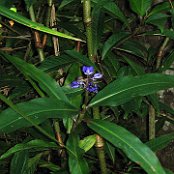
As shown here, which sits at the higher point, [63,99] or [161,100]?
[63,99]

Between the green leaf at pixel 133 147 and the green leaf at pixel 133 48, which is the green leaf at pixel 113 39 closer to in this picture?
the green leaf at pixel 133 48

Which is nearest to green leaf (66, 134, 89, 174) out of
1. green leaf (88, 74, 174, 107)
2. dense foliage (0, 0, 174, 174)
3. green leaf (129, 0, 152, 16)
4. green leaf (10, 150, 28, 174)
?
dense foliage (0, 0, 174, 174)

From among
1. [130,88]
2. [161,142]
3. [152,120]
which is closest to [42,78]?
[130,88]

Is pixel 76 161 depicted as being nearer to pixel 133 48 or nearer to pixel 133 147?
pixel 133 147

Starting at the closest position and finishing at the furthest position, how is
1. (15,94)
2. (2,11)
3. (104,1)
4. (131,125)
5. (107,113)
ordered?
1. (2,11)
2. (104,1)
3. (15,94)
4. (107,113)
5. (131,125)

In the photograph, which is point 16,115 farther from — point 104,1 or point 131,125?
point 131,125

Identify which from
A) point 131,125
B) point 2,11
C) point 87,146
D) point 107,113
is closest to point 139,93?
point 87,146

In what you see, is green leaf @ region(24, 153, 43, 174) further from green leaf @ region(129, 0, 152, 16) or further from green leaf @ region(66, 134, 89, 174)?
green leaf @ region(129, 0, 152, 16)
